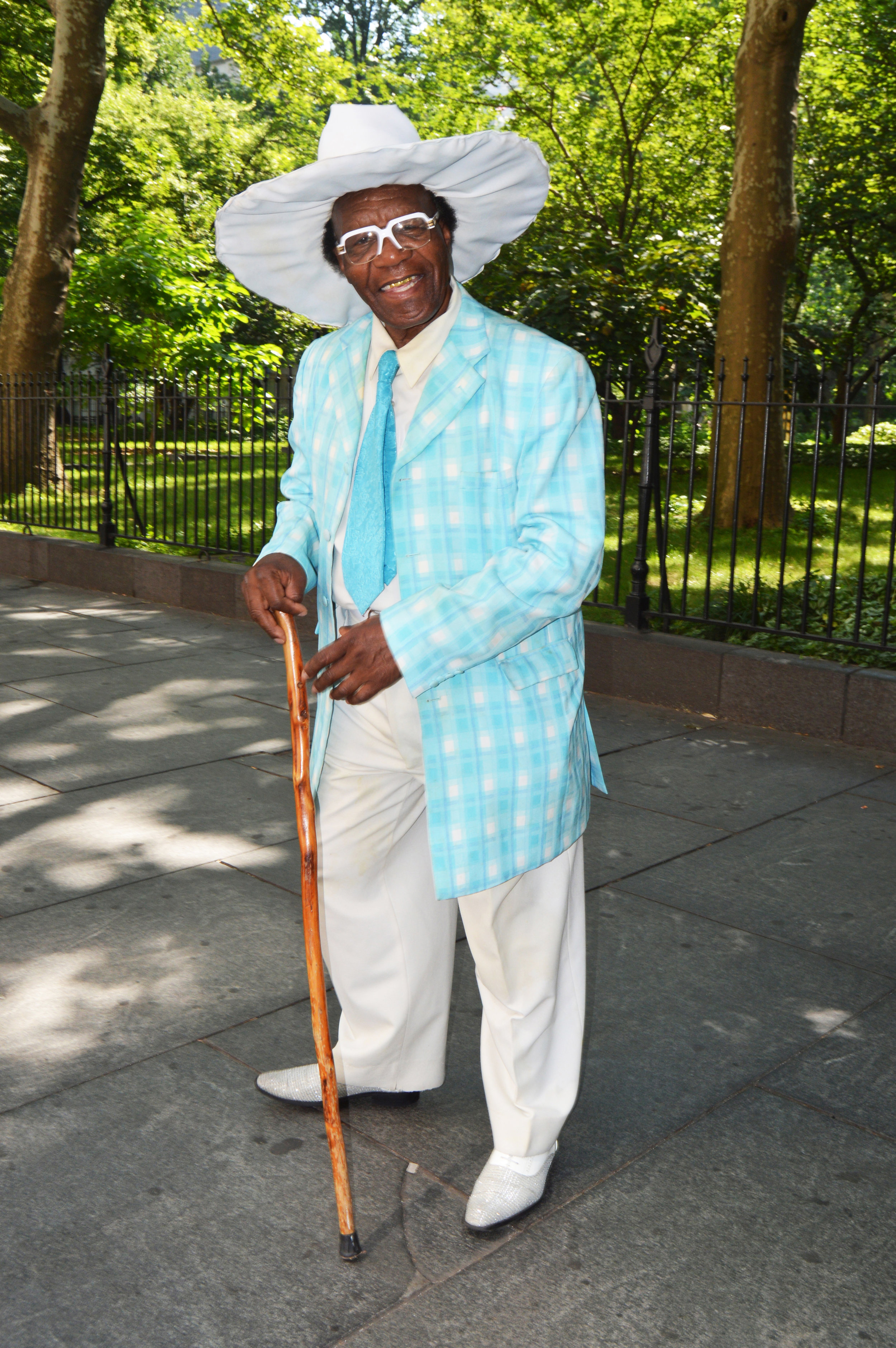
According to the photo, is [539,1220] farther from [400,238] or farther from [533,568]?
[400,238]

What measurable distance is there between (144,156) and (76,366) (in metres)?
13.5

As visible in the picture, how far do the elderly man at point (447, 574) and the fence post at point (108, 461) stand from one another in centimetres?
866

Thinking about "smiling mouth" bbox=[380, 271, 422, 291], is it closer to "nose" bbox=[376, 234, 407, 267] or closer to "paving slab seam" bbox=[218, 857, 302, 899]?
"nose" bbox=[376, 234, 407, 267]

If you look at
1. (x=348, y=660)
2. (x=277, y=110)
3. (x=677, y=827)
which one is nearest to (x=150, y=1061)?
(x=348, y=660)

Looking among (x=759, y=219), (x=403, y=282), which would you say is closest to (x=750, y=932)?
(x=403, y=282)

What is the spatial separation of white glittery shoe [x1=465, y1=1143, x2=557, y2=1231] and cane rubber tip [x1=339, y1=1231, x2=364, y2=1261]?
0.23 m

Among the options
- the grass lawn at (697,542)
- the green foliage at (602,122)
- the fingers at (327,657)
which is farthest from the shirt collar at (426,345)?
the green foliage at (602,122)

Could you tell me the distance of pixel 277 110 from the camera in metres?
34.2

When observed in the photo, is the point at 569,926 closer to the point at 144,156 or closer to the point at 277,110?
the point at 144,156

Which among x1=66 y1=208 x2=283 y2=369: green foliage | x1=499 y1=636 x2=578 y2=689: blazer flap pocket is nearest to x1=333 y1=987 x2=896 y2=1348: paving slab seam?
x1=499 y1=636 x2=578 y2=689: blazer flap pocket

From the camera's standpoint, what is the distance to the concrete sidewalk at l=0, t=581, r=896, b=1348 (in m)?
2.32

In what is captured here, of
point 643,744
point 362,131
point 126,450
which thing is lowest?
point 643,744

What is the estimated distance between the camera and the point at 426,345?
2391mm

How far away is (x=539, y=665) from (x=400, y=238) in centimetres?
83
